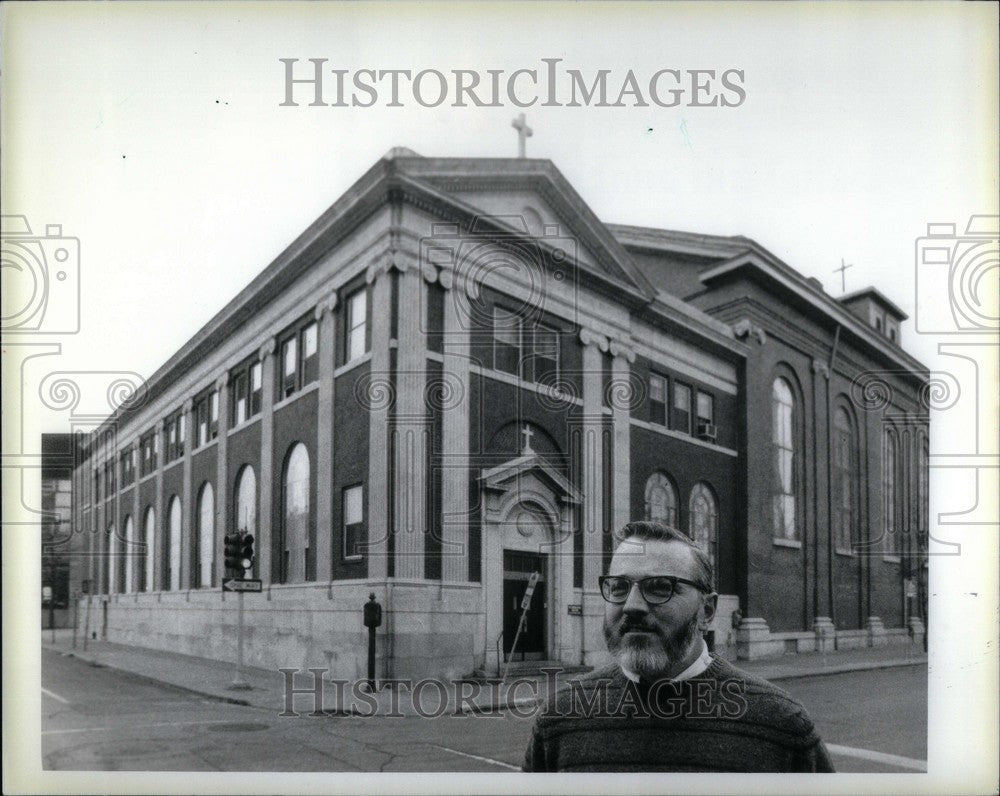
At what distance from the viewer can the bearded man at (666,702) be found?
5203 mm

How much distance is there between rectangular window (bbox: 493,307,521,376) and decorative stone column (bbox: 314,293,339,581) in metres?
1.02

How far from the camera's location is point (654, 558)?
219 inches

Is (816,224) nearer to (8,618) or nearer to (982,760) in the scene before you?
(982,760)

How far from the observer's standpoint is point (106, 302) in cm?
673

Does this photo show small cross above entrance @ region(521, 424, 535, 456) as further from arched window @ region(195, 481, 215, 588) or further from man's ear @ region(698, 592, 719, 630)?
arched window @ region(195, 481, 215, 588)

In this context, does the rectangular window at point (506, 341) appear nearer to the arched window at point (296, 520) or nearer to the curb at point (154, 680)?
the arched window at point (296, 520)

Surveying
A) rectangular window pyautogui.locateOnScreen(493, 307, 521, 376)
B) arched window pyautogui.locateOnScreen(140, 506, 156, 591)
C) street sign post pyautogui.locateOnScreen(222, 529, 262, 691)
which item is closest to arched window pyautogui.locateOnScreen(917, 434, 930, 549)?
rectangular window pyautogui.locateOnScreen(493, 307, 521, 376)

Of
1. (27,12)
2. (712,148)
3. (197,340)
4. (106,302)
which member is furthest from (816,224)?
(27,12)

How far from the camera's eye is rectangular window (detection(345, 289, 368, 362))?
21.2ft

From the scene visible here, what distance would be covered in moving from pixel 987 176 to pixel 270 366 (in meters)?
4.85

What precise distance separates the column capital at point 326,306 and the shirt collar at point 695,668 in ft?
9.38

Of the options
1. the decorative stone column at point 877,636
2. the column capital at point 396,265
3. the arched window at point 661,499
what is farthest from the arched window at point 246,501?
the decorative stone column at point 877,636

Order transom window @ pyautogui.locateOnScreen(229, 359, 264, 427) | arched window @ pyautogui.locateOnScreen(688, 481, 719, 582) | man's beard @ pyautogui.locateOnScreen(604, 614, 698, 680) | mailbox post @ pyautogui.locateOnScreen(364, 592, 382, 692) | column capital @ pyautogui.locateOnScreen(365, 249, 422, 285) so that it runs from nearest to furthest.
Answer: man's beard @ pyautogui.locateOnScreen(604, 614, 698, 680), mailbox post @ pyautogui.locateOnScreen(364, 592, 382, 692), column capital @ pyautogui.locateOnScreen(365, 249, 422, 285), arched window @ pyautogui.locateOnScreen(688, 481, 719, 582), transom window @ pyautogui.locateOnScreen(229, 359, 264, 427)

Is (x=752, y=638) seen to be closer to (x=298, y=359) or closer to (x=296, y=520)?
(x=296, y=520)
